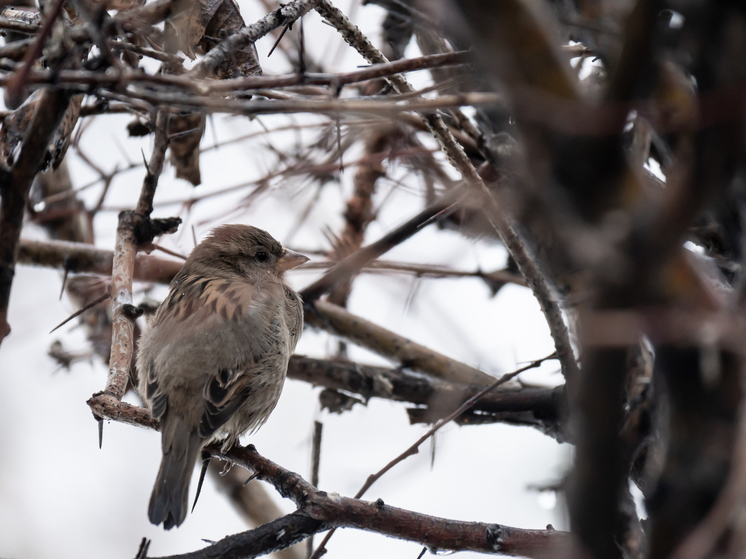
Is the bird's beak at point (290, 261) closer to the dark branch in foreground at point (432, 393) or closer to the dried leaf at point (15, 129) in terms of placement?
the dark branch in foreground at point (432, 393)

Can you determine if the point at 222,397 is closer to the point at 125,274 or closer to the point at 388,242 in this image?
the point at 125,274

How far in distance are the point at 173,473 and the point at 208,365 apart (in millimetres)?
589

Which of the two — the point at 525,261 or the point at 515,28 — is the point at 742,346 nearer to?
the point at 515,28

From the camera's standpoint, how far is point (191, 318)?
3650 mm

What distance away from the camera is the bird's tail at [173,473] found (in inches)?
114

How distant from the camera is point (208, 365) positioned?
3.43 m

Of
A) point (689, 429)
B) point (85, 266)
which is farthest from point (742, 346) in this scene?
point (85, 266)

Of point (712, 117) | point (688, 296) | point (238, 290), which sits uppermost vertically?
point (238, 290)

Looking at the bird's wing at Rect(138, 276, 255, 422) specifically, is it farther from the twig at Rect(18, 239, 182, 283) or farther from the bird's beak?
the twig at Rect(18, 239, 182, 283)

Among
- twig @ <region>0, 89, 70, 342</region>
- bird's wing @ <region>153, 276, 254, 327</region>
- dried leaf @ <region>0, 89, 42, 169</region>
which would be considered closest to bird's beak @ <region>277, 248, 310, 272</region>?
bird's wing @ <region>153, 276, 254, 327</region>

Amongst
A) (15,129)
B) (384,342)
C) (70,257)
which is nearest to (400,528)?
(384,342)

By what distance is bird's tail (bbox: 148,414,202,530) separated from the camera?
289 centimetres

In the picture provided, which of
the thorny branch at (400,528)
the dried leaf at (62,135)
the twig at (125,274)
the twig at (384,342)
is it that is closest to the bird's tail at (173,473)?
the twig at (125,274)

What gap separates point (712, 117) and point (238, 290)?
3.16 m
